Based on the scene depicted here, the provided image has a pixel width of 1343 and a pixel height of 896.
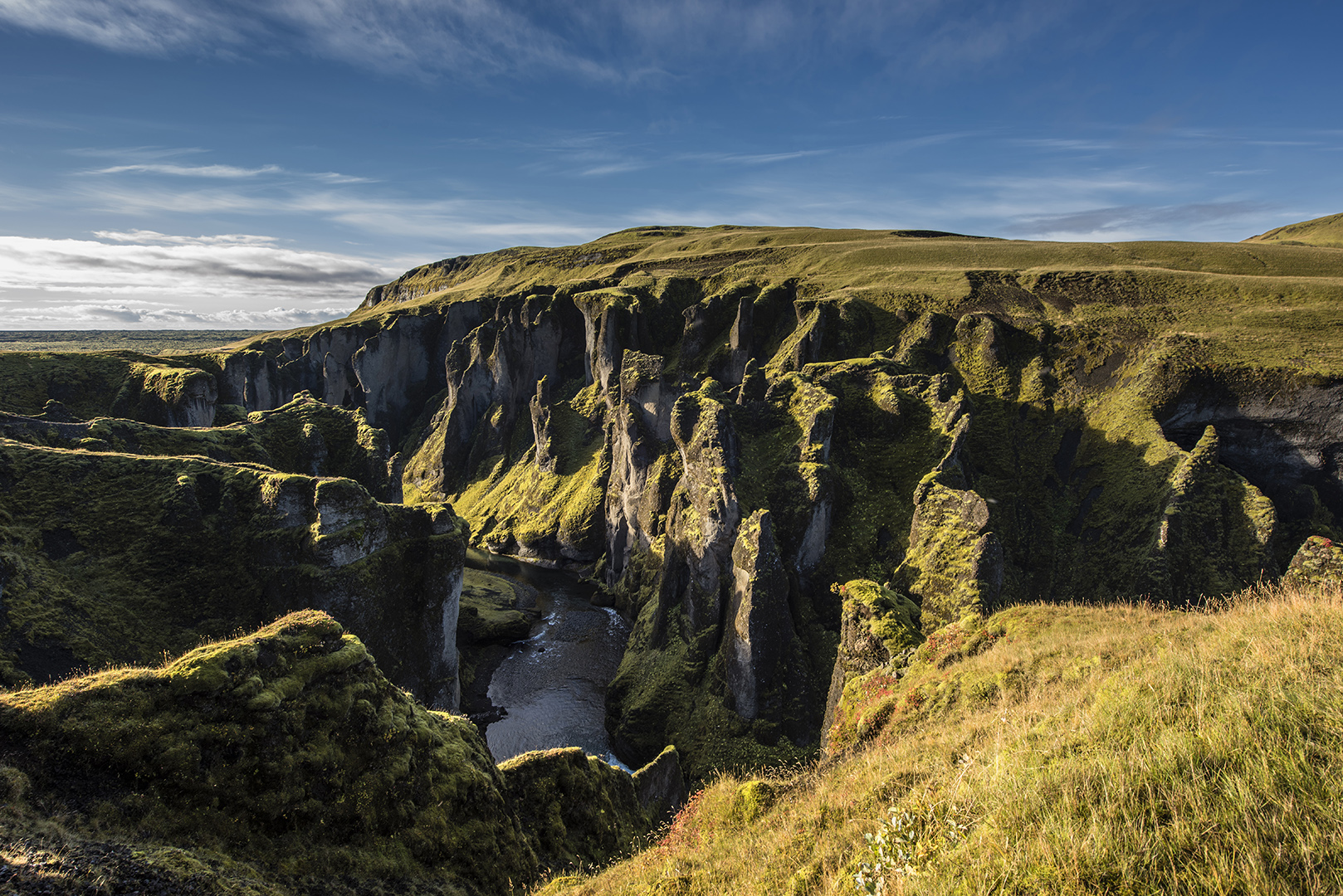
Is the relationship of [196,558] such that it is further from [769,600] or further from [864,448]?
[864,448]

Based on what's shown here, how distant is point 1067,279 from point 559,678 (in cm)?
8016

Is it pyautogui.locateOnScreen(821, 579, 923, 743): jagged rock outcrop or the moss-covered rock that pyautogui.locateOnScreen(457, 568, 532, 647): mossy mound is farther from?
the moss-covered rock

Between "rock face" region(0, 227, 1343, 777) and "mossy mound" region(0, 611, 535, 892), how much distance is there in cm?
2070

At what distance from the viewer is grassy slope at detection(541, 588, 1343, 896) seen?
5039 millimetres

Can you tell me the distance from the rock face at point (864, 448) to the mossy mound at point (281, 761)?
2070 cm

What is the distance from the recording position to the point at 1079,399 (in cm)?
5538

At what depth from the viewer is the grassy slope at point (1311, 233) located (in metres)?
117

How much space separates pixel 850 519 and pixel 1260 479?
111ft

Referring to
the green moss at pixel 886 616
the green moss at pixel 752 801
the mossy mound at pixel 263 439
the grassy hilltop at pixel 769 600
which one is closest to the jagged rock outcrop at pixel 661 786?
the grassy hilltop at pixel 769 600

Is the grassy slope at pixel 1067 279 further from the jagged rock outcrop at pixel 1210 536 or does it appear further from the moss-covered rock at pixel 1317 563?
the moss-covered rock at pixel 1317 563

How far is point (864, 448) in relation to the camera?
47375 millimetres

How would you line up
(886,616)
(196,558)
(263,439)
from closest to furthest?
1. (886,616)
2. (196,558)
3. (263,439)

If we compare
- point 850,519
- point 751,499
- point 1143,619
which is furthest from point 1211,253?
point 1143,619

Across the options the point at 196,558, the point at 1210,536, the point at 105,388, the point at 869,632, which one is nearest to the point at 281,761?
the point at 869,632
